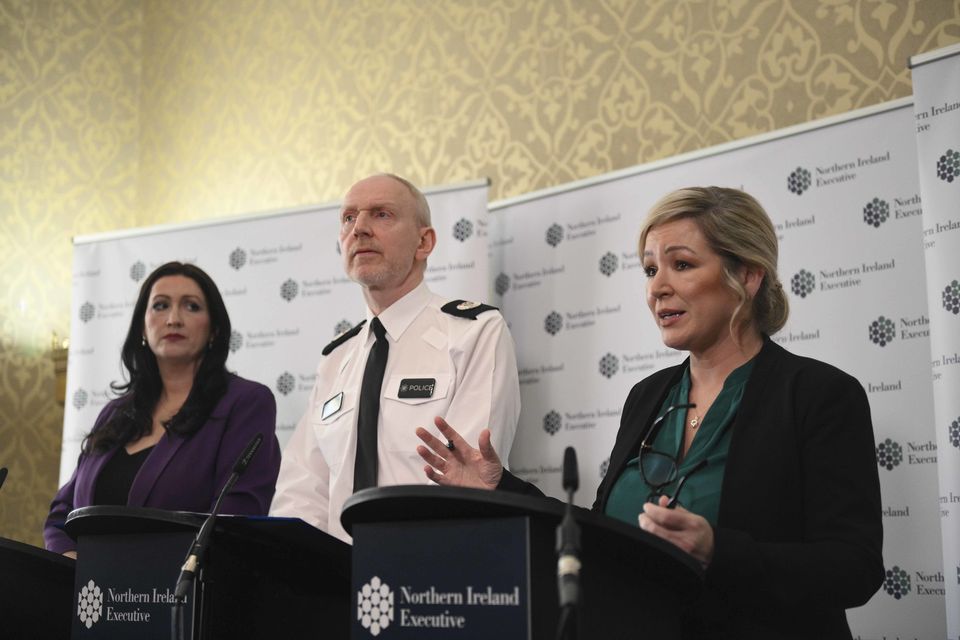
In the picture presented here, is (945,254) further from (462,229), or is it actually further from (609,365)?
(462,229)

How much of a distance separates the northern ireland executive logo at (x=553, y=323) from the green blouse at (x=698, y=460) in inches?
68.6

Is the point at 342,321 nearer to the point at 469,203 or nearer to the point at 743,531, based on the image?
the point at 469,203

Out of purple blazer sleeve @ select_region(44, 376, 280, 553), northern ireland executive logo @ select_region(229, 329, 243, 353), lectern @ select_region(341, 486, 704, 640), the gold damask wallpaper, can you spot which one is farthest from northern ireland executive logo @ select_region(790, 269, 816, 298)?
northern ireland executive logo @ select_region(229, 329, 243, 353)

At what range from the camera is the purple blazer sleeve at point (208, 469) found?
3.28 m

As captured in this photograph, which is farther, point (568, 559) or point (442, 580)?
point (442, 580)

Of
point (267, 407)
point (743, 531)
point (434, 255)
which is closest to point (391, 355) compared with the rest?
point (267, 407)

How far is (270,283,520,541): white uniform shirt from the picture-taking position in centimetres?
296

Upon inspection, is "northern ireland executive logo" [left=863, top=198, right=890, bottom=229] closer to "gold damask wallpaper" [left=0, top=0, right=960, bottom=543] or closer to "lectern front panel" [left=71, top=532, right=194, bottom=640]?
"gold damask wallpaper" [left=0, top=0, right=960, bottom=543]

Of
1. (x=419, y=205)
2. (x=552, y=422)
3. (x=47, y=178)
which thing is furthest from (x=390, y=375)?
(x=47, y=178)

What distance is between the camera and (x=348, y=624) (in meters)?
2.11

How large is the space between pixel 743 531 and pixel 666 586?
27cm

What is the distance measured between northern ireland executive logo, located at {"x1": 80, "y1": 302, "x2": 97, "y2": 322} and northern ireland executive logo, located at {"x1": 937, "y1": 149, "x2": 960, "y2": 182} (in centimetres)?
351

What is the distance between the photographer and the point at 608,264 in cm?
378

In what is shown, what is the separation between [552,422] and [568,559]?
101 inches
